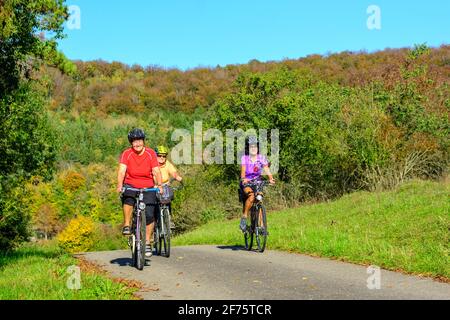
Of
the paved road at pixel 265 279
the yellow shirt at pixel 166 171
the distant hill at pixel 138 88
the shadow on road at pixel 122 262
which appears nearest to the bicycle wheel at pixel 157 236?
the paved road at pixel 265 279

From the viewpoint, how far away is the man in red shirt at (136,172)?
905 cm

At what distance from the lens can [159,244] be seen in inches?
447

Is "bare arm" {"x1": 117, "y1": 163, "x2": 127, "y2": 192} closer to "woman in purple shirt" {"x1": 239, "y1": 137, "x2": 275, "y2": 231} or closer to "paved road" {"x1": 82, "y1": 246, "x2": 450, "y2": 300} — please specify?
"paved road" {"x1": 82, "y1": 246, "x2": 450, "y2": 300}

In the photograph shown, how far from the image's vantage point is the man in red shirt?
29.7 feet

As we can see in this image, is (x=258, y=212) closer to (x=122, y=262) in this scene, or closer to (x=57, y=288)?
(x=122, y=262)

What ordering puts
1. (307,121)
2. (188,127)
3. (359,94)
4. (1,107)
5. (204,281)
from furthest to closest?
(188,127)
(307,121)
(359,94)
(1,107)
(204,281)

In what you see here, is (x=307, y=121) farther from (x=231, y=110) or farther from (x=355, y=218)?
(x=355, y=218)

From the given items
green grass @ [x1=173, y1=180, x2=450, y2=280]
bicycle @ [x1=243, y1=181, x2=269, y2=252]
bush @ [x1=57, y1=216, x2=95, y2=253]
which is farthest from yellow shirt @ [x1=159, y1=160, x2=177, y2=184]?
bush @ [x1=57, y1=216, x2=95, y2=253]

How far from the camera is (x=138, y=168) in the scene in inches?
358

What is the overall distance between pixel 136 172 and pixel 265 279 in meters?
2.87

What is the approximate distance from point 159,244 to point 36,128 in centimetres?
2151

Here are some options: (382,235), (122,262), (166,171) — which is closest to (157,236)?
(122,262)

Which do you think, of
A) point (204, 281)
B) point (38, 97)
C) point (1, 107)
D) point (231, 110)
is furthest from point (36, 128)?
point (204, 281)
